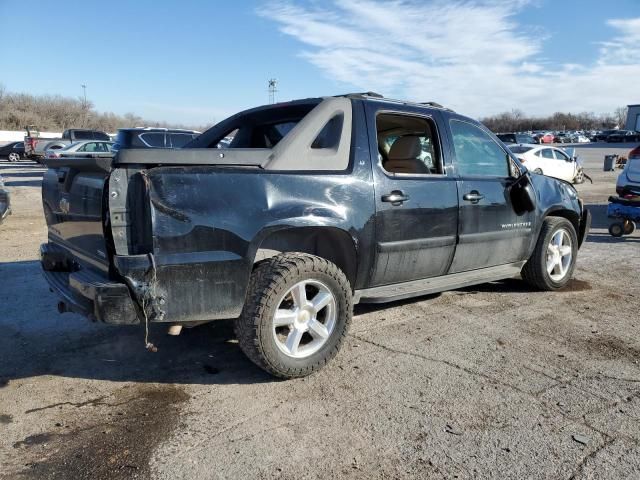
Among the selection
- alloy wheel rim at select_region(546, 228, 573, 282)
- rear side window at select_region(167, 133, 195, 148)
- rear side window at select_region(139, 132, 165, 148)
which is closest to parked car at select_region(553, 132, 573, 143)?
rear side window at select_region(167, 133, 195, 148)

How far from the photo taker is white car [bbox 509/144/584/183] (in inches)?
744

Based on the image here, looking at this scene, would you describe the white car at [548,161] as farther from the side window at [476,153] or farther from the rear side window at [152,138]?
the side window at [476,153]

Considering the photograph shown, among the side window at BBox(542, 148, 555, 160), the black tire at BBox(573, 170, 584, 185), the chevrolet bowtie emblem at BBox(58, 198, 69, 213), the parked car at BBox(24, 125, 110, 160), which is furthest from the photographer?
the parked car at BBox(24, 125, 110, 160)

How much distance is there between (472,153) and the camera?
4648 mm

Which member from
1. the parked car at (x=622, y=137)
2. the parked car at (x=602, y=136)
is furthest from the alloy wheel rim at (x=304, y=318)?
the parked car at (x=602, y=136)

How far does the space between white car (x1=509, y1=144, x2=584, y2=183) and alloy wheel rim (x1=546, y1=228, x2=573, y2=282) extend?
1396cm

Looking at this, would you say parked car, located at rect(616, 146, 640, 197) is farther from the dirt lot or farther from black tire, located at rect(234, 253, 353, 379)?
black tire, located at rect(234, 253, 353, 379)

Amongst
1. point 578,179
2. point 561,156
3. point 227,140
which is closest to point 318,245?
point 227,140

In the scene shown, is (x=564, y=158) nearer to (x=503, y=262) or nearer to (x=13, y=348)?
(x=503, y=262)

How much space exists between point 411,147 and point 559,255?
234cm

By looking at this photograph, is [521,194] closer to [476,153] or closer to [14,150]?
[476,153]

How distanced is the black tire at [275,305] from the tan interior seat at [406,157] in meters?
1.28

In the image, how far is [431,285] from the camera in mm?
4312

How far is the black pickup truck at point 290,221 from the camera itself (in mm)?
2906
